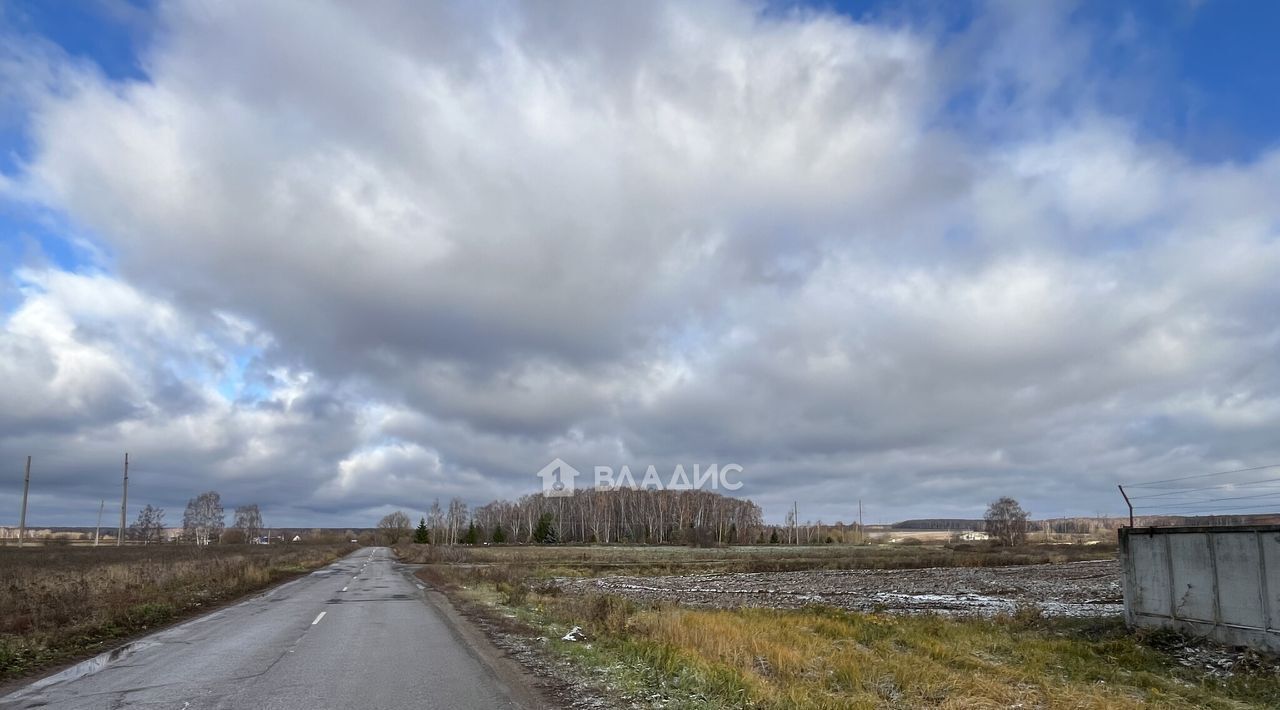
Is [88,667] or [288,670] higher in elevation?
[288,670]

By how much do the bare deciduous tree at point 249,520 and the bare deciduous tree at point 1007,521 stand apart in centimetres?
16692

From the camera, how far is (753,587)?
41.8 metres

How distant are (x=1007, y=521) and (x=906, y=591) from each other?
107m

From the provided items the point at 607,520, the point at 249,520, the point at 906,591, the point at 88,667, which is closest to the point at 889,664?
the point at 88,667

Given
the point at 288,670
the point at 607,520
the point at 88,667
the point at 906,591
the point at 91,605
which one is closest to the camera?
the point at 288,670

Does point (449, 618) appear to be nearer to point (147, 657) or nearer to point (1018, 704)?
point (147, 657)

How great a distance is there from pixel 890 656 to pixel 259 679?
11446 mm

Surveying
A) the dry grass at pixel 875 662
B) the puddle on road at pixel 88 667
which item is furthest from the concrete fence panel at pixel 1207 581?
the puddle on road at pixel 88 667

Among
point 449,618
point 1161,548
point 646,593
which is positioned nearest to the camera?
point 1161,548

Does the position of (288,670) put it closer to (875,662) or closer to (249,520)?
(875,662)

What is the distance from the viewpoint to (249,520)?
640 feet

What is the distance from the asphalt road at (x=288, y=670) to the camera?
34.6ft

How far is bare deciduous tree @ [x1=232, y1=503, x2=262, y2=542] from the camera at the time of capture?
631 ft

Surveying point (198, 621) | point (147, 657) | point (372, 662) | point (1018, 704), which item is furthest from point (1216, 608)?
point (198, 621)
